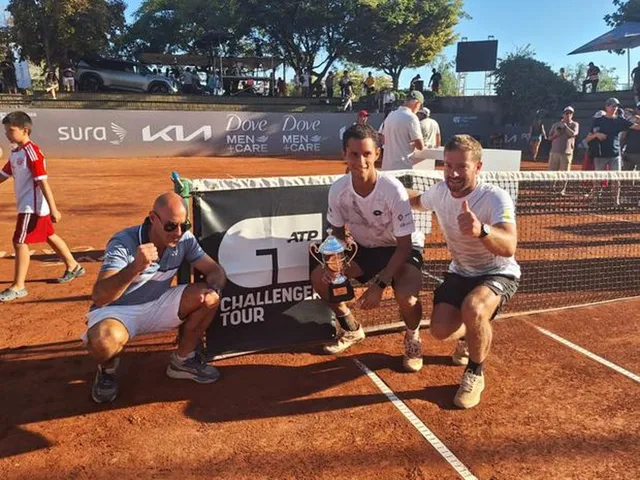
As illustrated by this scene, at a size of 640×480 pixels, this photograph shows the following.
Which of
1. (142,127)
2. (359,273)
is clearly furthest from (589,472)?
(142,127)

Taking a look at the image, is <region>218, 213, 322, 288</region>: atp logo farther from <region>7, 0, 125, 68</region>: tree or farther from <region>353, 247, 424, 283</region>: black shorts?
<region>7, 0, 125, 68</region>: tree

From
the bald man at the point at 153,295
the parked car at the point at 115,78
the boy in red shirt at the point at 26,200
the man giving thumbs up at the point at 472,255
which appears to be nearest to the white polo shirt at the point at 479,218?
the man giving thumbs up at the point at 472,255

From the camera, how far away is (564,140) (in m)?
11.5

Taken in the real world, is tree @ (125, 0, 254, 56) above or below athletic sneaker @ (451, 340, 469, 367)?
above

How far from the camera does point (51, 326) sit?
4.77m

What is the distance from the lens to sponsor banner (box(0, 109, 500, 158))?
21.3 m

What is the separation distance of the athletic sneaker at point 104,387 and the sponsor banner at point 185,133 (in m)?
20.1

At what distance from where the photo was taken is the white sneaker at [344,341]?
4375 millimetres

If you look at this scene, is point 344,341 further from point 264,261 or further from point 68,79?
point 68,79

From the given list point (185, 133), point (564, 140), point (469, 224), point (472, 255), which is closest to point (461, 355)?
point (472, 255)

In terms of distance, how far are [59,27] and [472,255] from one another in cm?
3143

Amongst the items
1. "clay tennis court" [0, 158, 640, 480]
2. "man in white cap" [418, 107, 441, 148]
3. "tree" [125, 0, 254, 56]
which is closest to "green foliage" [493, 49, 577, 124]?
"tree" [125, 0, 254, 56]

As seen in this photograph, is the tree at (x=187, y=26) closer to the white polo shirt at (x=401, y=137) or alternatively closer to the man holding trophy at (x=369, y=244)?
the white polo shirt at (x=401, y=137)

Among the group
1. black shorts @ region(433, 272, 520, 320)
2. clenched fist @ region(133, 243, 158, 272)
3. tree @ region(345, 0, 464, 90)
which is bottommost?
black shorts @ region(433, 272, 520, 320)
